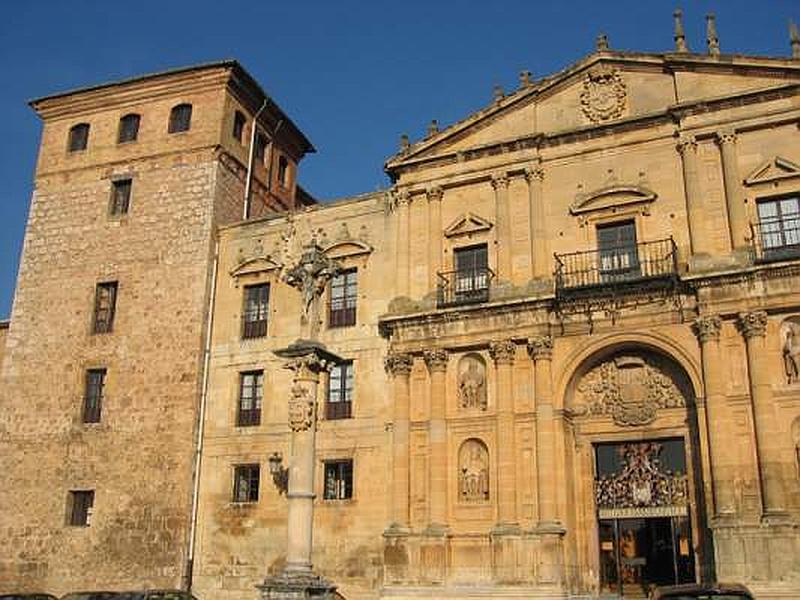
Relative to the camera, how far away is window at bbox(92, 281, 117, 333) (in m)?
30.0

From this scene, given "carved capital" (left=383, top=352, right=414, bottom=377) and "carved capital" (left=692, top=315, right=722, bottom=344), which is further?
"carved capital" (left=383, top=352, right=414, bottom=377)

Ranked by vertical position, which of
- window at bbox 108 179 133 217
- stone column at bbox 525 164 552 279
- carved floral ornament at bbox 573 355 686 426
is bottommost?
carved floral ornament at bbox 573 355 686 426

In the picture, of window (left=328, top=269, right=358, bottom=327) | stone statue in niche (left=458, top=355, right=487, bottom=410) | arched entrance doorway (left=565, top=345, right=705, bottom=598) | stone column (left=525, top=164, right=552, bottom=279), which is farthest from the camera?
window (left=328, top=269, right=358, bottom=327)

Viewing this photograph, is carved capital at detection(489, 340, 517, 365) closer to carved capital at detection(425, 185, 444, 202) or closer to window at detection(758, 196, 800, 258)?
carved capital at detection(425, 185, 444, 202)

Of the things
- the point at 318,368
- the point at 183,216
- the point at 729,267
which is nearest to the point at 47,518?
the point at 183,216

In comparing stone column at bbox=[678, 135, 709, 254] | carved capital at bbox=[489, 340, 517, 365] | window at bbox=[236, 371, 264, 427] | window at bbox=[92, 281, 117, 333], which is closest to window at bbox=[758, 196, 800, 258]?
stone column at bbox=[678, 135, 709, 254]

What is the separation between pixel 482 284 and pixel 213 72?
1313 cm

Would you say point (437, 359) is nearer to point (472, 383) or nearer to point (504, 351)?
point (472, 383)

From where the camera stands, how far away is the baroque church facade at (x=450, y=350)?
22156 millimetres

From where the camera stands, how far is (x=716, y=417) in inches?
840

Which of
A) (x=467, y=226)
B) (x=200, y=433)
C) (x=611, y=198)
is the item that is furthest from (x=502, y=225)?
(x=200, y=433)

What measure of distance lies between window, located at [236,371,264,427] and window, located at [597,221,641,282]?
11.4 metres

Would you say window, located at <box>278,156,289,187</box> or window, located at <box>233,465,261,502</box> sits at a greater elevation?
window, located at <box>278,156,289,187</box>

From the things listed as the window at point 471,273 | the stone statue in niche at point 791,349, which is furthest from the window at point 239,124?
the stone statue in niche at point 791,349
